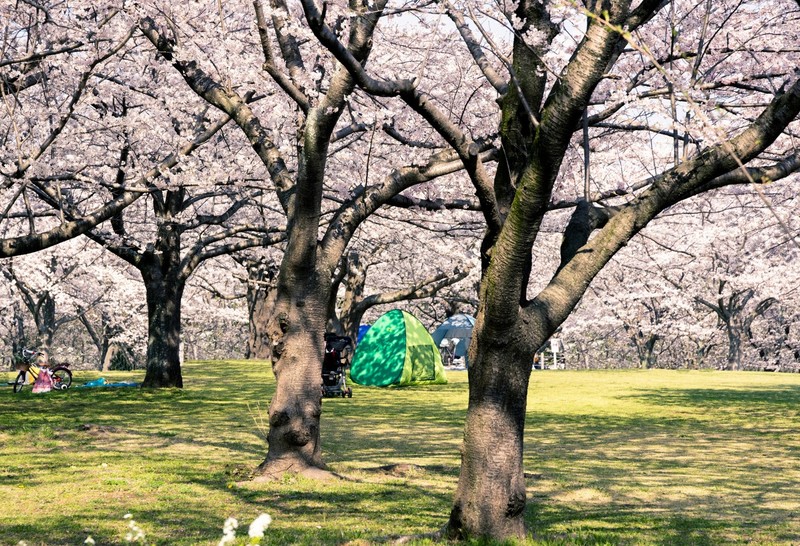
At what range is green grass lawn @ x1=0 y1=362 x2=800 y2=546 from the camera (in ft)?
25.8

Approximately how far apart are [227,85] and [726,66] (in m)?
8.07

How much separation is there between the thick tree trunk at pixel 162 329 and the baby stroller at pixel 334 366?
374 centimetres

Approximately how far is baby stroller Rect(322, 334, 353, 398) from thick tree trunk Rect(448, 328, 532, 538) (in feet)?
47.5

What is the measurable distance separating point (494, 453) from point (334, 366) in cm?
1550

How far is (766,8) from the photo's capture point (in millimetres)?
14812

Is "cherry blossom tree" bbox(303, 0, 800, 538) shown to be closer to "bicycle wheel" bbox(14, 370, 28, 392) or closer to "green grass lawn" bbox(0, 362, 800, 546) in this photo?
"green grass lawn" bbox(0, 362, 800, 546)

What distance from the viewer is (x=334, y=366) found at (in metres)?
22.2

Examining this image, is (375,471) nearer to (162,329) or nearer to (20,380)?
(162,329)

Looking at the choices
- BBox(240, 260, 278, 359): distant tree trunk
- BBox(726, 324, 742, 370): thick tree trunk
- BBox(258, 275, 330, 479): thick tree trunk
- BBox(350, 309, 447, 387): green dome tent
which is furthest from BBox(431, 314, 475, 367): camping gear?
BBox(258, 275, 330, 479): thick tree trunk

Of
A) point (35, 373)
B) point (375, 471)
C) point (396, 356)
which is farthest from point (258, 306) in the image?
point (375, 471)

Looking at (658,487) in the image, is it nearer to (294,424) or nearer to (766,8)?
(294,424)

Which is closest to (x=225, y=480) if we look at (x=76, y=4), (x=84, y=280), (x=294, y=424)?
(x=294, y=424)

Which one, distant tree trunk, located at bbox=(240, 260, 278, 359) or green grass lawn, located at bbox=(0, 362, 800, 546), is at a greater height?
distant tree trunk, located at bbox=(240, 260, 278, 359)

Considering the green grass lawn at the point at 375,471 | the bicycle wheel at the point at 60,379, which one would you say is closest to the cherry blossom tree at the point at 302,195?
the green grass lawn at the point at 375,471
